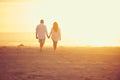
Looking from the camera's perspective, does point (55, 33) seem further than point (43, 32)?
Yes

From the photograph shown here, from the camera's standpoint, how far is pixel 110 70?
20.2 metres

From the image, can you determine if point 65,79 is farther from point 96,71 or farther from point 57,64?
point 57,64

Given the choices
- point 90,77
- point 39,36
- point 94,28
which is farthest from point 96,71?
point 94,28

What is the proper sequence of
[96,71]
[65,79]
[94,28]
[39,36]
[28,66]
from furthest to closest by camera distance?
[94,28]
[39,36]
[28,66]
[96,71]
[65,79]

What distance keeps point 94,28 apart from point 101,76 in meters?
150

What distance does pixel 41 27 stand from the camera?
2972 centimetres

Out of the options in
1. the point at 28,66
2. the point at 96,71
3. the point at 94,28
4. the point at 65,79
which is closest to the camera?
the point at 65,79

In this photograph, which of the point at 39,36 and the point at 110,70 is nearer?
the point at 110,70

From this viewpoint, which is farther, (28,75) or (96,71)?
(96,71)

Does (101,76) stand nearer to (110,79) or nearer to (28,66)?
(110,79)

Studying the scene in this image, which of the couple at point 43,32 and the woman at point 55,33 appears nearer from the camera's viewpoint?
the couple at point 43,32

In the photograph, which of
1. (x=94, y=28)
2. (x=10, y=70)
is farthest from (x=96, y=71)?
(x=94, y=28)

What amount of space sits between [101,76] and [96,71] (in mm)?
1519

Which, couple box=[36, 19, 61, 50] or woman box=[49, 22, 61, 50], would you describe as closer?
couple box=[36, 19, 61, 50]
